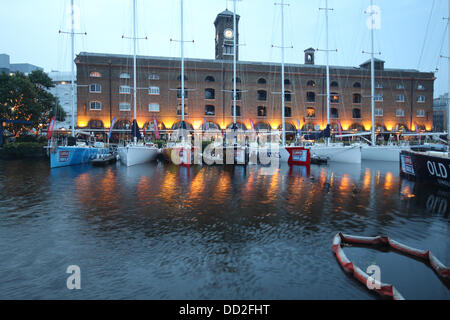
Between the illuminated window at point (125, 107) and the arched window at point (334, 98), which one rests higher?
the arched window at point (334, 98)

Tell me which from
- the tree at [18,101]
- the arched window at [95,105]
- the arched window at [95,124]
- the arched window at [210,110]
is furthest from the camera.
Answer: the arched window at [210,110]

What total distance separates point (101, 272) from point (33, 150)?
41.3 meters

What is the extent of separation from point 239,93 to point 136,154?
2799cm

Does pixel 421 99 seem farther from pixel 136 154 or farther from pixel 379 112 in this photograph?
pixel 136 154

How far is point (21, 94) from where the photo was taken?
43844 millimetres

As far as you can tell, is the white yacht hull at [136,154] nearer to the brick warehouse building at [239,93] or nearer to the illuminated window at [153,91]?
the brick warehouse building at [239,93]

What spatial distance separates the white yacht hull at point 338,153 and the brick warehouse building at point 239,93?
16800 mm

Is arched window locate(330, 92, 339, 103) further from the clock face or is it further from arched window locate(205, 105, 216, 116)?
the clock face

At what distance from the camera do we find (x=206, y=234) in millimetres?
8023

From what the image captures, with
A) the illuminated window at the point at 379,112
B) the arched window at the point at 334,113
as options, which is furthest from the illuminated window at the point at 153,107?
the illuminated window at the point at 379,112

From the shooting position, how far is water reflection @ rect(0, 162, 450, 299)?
525 cm

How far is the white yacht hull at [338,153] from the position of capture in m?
29.6

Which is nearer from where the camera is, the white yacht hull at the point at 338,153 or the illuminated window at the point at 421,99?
the white yacht hull at the point at 338,153
